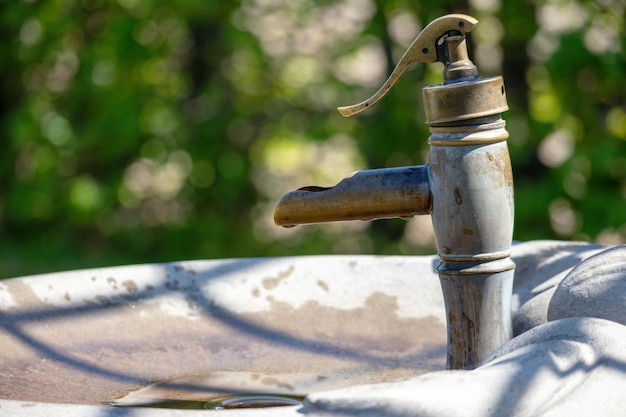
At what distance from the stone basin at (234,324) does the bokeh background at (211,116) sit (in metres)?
1.80

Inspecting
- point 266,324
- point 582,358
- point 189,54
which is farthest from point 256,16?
point 582,358

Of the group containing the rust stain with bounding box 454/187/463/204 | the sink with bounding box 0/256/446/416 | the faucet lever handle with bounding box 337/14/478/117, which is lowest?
the sink with bounding box 0/256/446/416

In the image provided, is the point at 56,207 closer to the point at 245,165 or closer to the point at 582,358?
the point at 245,165

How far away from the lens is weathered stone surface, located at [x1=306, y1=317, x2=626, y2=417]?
72cm

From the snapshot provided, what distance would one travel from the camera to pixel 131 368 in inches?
47.1

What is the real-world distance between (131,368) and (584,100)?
2.17 metres

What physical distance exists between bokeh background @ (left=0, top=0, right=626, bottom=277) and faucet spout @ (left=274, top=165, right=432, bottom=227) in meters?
2.06

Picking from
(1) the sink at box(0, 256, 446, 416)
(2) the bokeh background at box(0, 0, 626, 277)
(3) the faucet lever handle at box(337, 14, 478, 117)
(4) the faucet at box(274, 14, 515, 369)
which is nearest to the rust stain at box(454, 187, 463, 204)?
(4) the faucet at box(274, 14, 515, 369)

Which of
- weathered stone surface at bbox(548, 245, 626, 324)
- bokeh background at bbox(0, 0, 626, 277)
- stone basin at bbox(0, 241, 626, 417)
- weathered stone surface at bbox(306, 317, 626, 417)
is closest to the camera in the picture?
weathered stone surface at bbox(306, 317, 626, 417)

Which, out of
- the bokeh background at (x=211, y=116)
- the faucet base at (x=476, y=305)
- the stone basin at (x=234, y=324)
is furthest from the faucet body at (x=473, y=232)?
the bokeh background at (x=211, y=116)

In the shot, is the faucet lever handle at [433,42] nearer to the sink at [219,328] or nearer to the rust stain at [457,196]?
the rust stain at [457,196]

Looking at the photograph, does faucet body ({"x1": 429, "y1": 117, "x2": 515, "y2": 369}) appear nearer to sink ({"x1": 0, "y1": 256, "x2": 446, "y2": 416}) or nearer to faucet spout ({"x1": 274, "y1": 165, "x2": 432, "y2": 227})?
faucet spout ({"x1": 274, "y1": 165, "x2": 432, "y2": 227})

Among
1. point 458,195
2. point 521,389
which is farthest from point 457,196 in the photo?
point 521,389

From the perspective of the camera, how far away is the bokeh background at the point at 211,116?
3.27 meters
